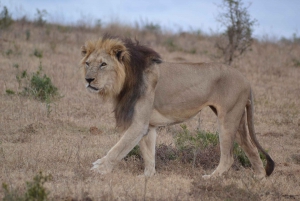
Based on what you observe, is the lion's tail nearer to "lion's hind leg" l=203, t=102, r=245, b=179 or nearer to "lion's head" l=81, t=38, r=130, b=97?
"lion's hind leg" l=203, t=102, r=245, b=179

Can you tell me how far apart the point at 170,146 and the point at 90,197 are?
1.98 m

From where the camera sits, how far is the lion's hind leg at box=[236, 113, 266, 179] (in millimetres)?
5297

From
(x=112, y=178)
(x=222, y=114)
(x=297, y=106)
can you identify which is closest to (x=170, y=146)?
(x=222, y=114)

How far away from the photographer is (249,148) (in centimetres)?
537

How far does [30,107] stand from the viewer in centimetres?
743

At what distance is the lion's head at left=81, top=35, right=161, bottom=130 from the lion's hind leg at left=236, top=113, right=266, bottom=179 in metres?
1.20

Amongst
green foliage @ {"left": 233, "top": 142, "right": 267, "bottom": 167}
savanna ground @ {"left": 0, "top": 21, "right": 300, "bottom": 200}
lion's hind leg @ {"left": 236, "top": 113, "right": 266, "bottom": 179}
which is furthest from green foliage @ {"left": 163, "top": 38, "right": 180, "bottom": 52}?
lion's hind leg @ {"left": 236, "top": 113, "right": 266, "bottom": 179}

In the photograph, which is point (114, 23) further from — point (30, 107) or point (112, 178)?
point (112, 178)

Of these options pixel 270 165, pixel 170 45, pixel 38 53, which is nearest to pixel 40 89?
pixel 38 53

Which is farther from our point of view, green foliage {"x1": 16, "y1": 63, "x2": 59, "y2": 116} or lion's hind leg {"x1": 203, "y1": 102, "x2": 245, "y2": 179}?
green foliage {"x1": 16, "y1": 63, "x2": 59, "y2": 116}

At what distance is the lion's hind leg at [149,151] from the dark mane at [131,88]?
36 centimetres

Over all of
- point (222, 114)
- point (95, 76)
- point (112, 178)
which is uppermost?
point (95, 76)

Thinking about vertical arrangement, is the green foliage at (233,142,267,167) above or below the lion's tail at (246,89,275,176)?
below

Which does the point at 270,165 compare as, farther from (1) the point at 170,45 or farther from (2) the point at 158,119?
(1) the point at 170,45
